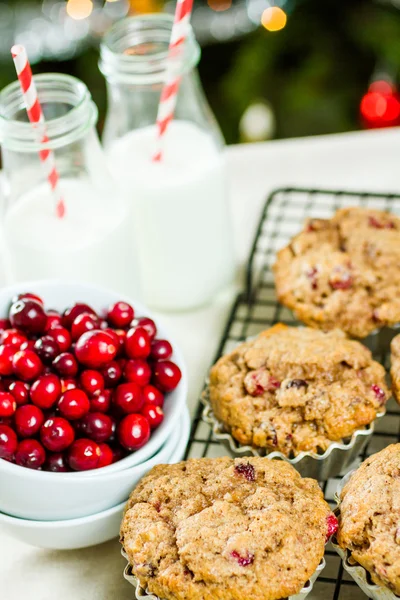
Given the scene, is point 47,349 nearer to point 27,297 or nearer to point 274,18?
point 27,297

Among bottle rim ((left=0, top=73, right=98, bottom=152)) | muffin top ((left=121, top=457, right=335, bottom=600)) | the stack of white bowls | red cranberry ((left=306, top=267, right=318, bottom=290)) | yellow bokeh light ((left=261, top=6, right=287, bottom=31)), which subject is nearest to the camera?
muffin top ((left=121, top=457, right=335, bottom=600))

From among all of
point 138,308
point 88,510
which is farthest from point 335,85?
point 88,510

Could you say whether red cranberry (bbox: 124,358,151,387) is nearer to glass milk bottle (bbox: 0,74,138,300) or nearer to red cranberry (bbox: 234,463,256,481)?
red cranberry (bbox: 234,463,256,481)

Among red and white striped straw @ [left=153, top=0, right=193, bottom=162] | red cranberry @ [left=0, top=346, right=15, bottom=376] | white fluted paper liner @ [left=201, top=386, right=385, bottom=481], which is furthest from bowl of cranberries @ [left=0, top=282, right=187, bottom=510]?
red and white striped straw @ [left=153, top=0, right=193, bottom=162]

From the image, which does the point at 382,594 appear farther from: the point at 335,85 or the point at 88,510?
the point at 335,85

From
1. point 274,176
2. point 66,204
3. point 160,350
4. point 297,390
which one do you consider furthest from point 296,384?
point 274,176

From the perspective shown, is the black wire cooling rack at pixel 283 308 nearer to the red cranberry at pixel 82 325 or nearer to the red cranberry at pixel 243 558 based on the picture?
the red cranberry at pixel 243 558
